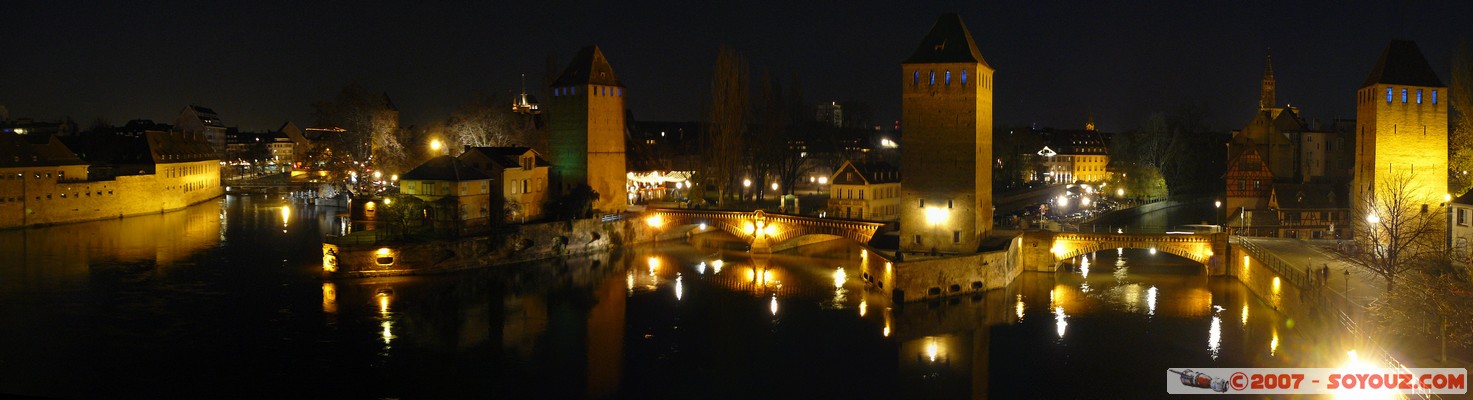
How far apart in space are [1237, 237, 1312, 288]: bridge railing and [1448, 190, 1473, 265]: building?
3893mm

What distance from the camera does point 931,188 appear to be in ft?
106

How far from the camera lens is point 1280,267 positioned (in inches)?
1071

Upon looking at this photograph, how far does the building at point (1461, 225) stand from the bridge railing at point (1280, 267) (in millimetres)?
3893

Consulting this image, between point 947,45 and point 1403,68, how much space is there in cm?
1263

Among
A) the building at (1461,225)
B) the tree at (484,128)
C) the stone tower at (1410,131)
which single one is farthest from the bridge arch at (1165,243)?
the tree at (484,128)

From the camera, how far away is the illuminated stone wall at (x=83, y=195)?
Answer: 4212 centimetres

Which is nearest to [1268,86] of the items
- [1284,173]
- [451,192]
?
[1284,173]

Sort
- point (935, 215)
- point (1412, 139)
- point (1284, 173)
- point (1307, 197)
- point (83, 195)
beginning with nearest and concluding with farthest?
point (1412, 139)
point (935, 215)
point (1307, 197)
point (83, 195)
point (1284, 173)

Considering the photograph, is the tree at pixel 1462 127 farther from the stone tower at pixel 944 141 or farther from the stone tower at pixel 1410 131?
the stone tower at pixel 944 141

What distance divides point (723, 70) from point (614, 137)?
20.1 feet

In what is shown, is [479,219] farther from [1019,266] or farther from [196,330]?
[1019,266]

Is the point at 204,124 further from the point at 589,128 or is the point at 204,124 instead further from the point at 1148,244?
the point at 1148,244

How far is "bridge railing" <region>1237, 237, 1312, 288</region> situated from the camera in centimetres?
2488

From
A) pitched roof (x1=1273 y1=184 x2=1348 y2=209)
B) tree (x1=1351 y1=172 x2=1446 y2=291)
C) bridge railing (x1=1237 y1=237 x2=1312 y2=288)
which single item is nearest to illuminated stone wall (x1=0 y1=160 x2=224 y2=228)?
bridge railing (x1=1237 y1=237 x2=1312 y2=288)
